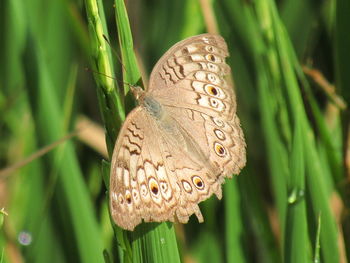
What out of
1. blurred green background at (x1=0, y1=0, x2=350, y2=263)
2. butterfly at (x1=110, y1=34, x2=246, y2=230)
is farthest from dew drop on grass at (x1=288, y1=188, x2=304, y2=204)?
butterfly at (x1=110, y1=34, x2=246, y2=230)

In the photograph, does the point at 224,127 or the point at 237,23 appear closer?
the point at 224,127

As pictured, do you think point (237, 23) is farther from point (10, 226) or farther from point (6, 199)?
point (6, 199)

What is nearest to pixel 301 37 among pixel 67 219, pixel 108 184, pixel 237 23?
pixel 237 23

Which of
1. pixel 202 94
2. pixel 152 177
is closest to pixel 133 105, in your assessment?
pixel 152 177

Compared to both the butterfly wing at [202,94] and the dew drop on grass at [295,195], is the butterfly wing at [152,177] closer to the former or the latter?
the butterfly wing at [202,94]

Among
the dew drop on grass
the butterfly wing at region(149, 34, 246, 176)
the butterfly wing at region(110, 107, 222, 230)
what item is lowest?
the dew drop on grass

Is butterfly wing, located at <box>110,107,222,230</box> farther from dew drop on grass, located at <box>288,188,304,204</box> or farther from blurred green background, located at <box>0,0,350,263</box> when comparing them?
dew drop on grass, located at <box>288,188,304,204</box>

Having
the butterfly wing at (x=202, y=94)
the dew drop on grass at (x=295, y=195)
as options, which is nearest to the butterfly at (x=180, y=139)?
the butterfly wing at (x=202, y=94)
